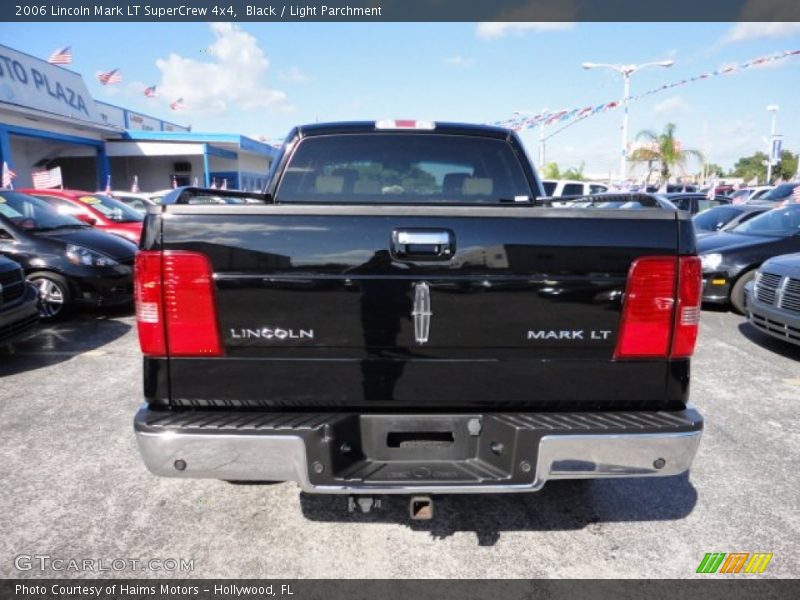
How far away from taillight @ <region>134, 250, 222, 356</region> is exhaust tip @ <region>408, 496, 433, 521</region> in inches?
38.3

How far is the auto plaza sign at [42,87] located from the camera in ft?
61.9

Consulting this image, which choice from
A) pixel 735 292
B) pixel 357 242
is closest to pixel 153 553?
pixel 357 242

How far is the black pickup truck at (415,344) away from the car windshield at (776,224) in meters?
7.12

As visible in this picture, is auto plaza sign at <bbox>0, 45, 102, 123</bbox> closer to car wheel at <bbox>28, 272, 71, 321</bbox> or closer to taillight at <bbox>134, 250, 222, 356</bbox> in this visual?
car wheel at <bbox>28, 272, 71, 321</bbox>

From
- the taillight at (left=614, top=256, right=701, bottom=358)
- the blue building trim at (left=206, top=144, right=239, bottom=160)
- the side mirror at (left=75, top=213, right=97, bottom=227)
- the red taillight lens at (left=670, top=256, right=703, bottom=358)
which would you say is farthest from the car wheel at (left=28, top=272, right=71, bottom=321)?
the blue building trim at (left=206, top=144, right=239, bottom=160)

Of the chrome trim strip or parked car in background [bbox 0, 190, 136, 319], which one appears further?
parked car in background [bbox 0, 190, 136, 319]

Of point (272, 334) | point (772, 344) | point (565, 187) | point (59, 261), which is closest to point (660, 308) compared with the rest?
point (272, 334)

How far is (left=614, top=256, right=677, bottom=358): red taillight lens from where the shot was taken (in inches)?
83.0

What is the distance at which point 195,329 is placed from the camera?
2.10m

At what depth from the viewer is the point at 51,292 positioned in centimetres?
671

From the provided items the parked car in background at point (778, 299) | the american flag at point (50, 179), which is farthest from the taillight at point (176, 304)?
the american flag at point (50, 179)

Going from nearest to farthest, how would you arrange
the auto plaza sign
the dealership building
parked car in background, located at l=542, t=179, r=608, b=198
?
1. parked car in background, located at l=542, t=179, r=608, b=198
2. the auto plaza sign
3. the dealership building

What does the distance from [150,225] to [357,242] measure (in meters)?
0.79

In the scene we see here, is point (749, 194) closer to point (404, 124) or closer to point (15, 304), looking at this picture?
point (404, 124)
